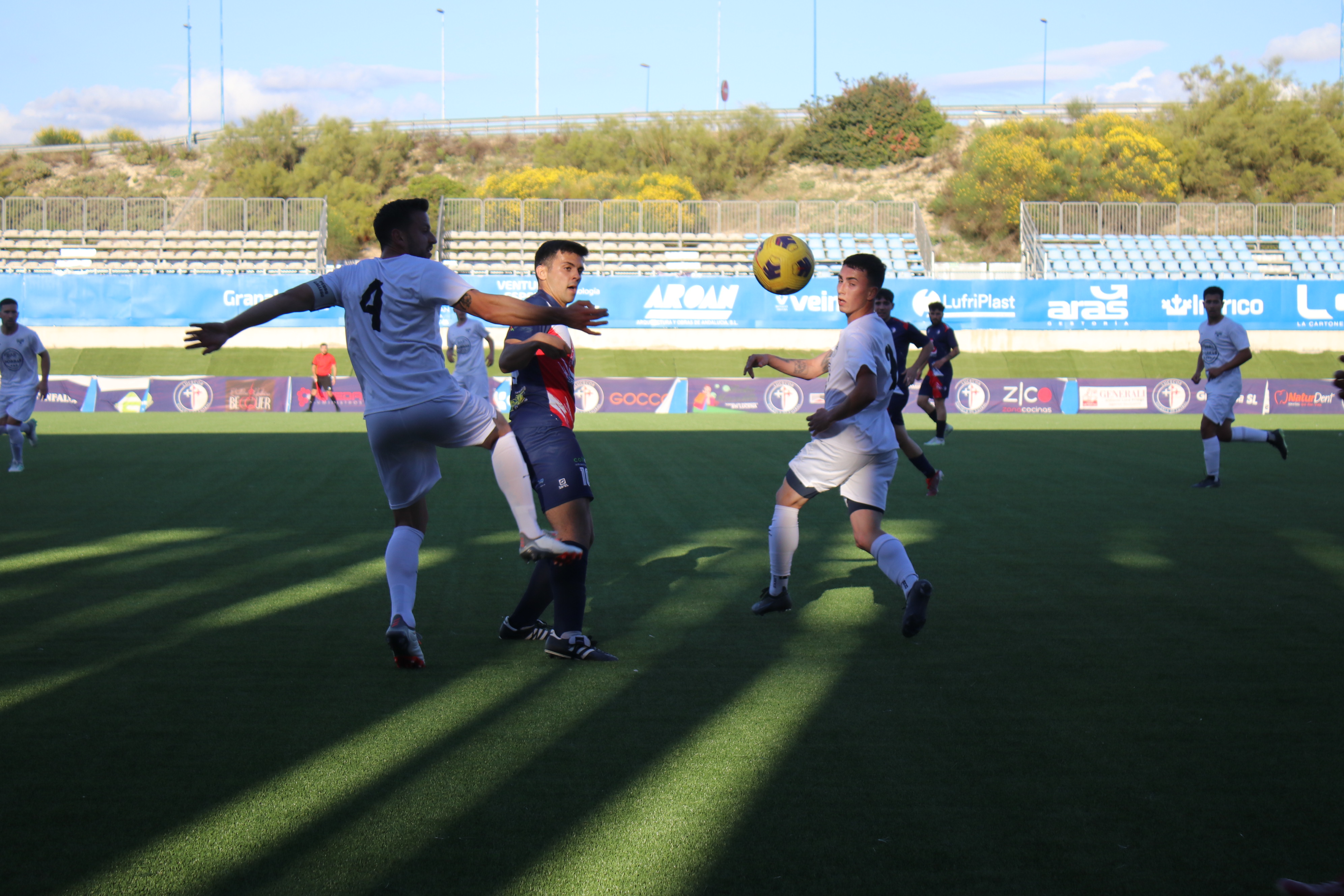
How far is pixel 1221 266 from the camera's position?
36.6 metres

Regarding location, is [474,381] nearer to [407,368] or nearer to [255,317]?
[407,368]

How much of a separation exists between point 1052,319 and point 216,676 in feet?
106

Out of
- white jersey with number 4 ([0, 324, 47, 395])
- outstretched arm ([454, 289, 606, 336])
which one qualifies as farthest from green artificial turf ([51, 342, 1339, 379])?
outstretched arm ([454, 289, 606, 336])

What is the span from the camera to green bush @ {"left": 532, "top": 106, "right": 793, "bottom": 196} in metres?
66.0

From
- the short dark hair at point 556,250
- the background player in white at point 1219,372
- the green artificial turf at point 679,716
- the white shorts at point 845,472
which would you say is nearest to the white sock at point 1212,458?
the background player in white at point 1219,372

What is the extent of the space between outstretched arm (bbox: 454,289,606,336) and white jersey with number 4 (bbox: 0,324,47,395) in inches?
435

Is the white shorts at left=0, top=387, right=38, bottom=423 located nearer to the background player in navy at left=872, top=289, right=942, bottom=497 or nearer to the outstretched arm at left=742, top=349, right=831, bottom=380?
the background player in navy at left=872, top=289, right=942, bottom=497

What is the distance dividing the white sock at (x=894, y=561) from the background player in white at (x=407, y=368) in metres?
1.74

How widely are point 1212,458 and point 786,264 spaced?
261 inches

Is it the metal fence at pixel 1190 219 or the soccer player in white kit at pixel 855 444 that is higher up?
the metal fence at pixel 1190 219

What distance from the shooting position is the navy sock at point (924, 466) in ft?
34.3

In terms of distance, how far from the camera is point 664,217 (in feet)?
125

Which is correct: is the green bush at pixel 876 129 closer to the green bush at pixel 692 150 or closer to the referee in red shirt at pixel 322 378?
the green bush at pixel 692 150

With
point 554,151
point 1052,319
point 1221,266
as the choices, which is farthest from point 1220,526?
point 554,151
